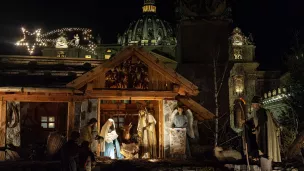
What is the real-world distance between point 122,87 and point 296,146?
786 centimetres

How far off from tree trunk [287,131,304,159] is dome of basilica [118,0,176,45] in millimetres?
92063

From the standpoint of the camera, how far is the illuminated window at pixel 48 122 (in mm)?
22672

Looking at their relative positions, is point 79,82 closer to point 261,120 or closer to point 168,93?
point 168,93

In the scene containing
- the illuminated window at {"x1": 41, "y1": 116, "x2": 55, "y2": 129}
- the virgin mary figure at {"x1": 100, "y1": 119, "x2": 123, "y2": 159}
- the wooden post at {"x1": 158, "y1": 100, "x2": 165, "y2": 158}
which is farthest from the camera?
the illuminated window at {"x1": 41, "y1": 116, "x2": 55, "y2": 129}

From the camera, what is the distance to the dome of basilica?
111 meters

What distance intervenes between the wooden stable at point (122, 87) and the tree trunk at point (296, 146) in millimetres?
5021

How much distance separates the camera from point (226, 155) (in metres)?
15.9

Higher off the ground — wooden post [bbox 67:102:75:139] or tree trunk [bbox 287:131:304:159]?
wooden post [bbox 67:102:75:139]

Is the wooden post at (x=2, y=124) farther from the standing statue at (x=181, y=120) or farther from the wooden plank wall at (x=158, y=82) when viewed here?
the standing statue at (x=181, y=120)

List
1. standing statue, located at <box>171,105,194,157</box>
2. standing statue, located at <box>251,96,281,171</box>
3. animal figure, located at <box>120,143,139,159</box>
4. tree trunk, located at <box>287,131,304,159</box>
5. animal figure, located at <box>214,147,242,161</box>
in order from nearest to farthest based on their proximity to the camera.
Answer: standing statue, located at <box>251,96,281,171</box> → tree trunk, located at <box>287,131,304,159</box> → animal figure, located at <box>214,147,242,161</box> → standing statue, located at <box>171,105,194,157</box> → animal figure, located at <box>120,143,139,159</box>

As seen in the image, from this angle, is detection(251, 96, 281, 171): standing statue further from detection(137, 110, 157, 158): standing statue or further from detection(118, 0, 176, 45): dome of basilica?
detection(118, 0, 176, 45): dome of basilica

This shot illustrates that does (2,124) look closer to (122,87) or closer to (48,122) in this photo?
(122,87)

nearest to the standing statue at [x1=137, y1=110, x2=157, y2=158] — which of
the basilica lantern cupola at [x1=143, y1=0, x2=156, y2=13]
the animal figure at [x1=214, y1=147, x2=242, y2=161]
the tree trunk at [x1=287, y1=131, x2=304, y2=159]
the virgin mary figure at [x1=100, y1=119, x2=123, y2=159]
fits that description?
the virgin mary figure at [x1=100, y1=119, x2=123, y2=159]

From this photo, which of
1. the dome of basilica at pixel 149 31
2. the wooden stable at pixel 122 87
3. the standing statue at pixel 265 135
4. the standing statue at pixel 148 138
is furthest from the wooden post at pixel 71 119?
the dome of basilica at pixel 149 31
